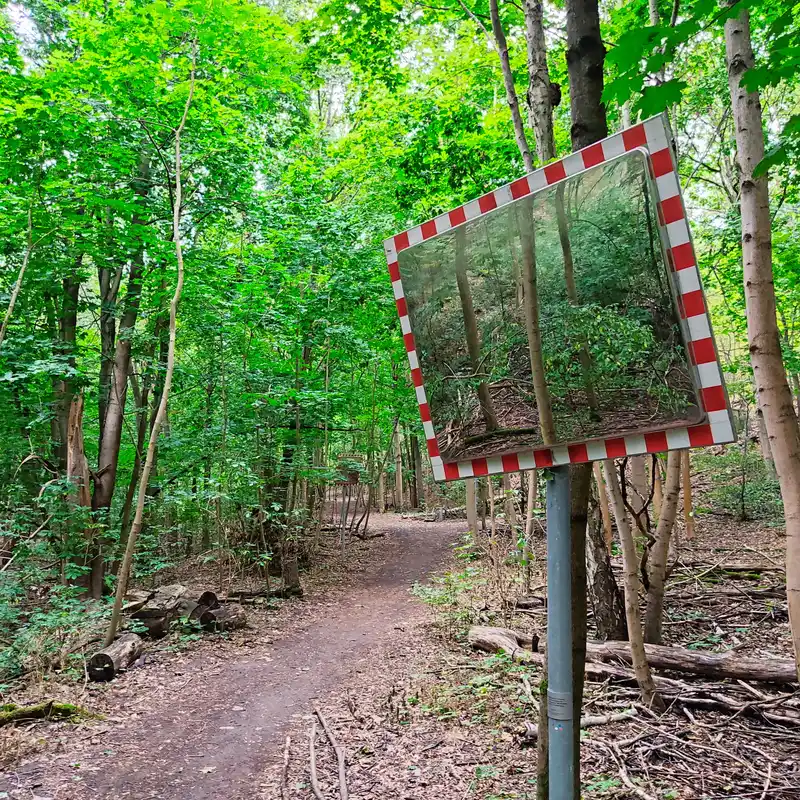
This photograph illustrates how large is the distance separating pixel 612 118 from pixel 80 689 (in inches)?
351

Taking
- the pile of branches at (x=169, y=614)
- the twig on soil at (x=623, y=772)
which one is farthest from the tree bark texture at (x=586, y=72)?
the pile of branches at (x=169, y=614)

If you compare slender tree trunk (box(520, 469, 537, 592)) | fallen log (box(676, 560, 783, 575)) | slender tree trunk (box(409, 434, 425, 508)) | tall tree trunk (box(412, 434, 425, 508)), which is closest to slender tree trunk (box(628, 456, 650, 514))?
slender tree trunk (box(520, 469, 537, 592))

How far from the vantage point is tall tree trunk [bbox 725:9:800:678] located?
296 centimetres

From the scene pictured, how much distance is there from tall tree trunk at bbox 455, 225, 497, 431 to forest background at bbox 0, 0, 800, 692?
312 cm

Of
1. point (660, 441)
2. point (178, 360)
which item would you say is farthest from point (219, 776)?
point (178, 360)

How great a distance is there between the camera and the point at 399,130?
338 inches

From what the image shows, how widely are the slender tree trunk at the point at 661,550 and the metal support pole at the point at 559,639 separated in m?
2.49

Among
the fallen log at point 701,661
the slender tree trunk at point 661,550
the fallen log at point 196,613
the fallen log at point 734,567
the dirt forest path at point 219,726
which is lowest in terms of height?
the dirt forest path at point 219,726

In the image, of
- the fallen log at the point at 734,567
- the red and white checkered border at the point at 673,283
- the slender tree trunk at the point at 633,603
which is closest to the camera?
the red and white checkered border at the point at 673,283

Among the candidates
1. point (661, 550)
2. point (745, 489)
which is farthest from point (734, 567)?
point (745, 489)

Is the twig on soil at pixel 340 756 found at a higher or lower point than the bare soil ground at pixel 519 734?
lower

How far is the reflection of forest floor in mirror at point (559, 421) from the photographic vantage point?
61.5 inches

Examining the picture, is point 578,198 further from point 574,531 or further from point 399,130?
point 399,130

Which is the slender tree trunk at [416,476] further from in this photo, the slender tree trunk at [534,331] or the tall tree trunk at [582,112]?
the slender tree trunk at [534,331]
